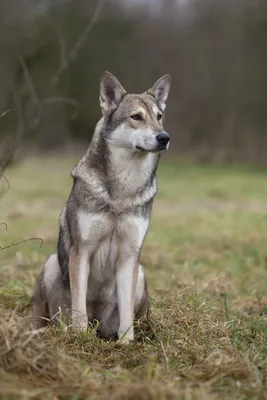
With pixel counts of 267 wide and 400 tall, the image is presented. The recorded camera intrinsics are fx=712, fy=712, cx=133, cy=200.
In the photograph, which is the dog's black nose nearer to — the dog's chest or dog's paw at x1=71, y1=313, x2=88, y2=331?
the dog's chest

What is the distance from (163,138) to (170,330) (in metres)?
1.37

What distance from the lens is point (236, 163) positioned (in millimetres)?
27609

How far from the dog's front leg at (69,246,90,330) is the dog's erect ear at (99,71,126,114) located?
1184 millimetres

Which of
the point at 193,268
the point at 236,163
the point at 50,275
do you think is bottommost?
the point at 236,163

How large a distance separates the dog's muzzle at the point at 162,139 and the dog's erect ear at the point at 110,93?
22.1 inches

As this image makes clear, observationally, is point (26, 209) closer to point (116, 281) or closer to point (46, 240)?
point (46, 240)

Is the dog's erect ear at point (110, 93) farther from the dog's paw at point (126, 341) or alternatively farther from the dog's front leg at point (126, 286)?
the dog's paw at point (126, 341)

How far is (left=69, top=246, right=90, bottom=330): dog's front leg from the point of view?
5156 millimetres

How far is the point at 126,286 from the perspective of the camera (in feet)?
17.2

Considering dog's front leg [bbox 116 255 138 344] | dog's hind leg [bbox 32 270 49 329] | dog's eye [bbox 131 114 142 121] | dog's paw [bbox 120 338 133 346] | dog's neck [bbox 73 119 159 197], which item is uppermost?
dog's eye [bbox 131 114 142 121]

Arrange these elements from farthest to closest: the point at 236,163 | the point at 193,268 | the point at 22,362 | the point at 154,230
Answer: the point at 236,163 < the point at 154,230 < the point at 193,268 < the point at 22,362

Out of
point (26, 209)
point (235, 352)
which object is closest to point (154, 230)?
point (26, 209)

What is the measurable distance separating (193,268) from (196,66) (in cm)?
2250

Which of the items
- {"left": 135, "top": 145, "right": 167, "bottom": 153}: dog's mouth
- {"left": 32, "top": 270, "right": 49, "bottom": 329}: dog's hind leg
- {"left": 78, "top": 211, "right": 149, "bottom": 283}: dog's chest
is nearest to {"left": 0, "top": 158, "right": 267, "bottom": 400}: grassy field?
{"left": 32, "top": 270, "right": 49, "bottom": 329}: dog's hind leg
